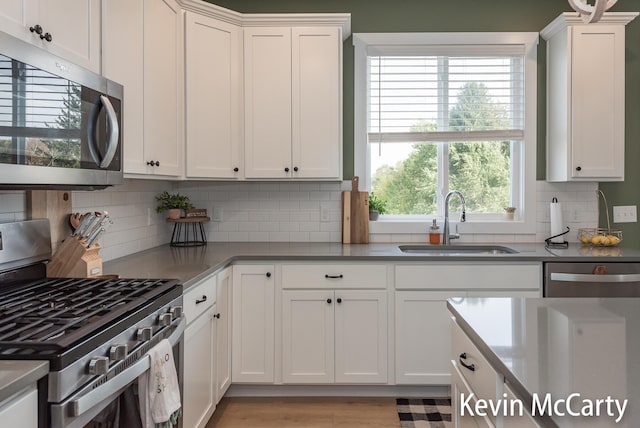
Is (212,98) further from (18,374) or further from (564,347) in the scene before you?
(564,347)

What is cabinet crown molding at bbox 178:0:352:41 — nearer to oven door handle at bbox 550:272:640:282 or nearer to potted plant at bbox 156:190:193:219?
potted plant at bbox 156:190:193:219

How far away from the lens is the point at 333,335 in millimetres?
2973

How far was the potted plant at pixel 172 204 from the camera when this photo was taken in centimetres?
329

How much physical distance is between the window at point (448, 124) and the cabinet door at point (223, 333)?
1248mm

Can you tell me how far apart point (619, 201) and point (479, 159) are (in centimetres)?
103

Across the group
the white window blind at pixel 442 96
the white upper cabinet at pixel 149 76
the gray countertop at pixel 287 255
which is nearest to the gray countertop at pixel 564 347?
the gray countertop at pixel 287 255

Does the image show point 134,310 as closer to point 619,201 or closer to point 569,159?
point 569,159

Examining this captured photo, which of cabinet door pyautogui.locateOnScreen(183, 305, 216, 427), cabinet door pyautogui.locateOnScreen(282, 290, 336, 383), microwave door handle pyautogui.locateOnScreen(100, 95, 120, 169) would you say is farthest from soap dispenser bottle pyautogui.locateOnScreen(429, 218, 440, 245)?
microwave door handle pyautogui.locateOnScreen(100, 95, 120, 169)

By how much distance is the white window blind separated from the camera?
11.9 ft

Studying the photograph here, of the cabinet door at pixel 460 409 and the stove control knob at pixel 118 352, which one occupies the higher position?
the stove control knob at pixel 118 352

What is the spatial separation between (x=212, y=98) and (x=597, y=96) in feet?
8.12

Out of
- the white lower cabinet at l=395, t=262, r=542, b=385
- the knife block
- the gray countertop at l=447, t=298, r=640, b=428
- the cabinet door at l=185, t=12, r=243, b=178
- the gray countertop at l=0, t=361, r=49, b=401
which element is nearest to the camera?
the gray countertop at l=447, t=298, r=640, b=428

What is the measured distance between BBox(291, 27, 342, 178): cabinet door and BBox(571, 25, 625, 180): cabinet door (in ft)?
5.04

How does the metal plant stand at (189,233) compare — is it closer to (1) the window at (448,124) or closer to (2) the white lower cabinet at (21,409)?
(1) the window at (448,124)
